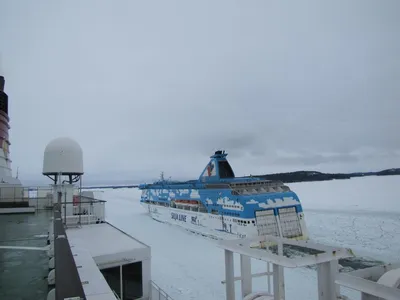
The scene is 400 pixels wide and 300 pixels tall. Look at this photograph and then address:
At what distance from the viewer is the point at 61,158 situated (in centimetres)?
1678

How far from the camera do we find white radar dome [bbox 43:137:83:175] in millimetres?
16734

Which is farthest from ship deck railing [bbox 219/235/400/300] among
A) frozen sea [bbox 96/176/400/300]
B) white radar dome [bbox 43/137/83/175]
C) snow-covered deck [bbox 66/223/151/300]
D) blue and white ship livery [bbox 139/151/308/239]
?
blue and white ship livery [bbox 139/151/308/239]

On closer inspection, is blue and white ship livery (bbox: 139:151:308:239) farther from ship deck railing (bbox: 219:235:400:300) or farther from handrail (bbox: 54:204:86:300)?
handrail (bbox: 54:204:86:300)

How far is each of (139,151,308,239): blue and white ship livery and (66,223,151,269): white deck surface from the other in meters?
12.4

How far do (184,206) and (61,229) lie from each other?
971 inches

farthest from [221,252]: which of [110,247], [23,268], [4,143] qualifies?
[4,143]

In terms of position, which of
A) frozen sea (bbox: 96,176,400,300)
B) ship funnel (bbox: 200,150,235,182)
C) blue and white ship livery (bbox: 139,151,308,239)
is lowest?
frozen sea (bbox: 96,176,400,300)

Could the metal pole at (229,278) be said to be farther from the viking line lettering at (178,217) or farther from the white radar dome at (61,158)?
the viking line lettering at (178,217)

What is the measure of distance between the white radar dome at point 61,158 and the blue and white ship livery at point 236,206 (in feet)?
40.5

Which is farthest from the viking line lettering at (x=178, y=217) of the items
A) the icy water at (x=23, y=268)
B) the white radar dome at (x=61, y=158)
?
the icy water at (x=23, y=268)

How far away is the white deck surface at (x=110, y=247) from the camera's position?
8133mm

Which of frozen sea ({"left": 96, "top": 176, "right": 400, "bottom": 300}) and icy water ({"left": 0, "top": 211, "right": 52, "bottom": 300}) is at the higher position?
icy water ({"left": 0, "top": 211, "right": 52, "bottom": 300})

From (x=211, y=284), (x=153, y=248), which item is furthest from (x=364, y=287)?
(x=153, y=248)

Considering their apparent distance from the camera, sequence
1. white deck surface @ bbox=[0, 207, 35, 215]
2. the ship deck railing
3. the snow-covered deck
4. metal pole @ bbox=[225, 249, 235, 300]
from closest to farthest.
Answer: the ship deck railing, metal pole @ bbox=[225, 249, 235, 300], the snow-covered deck, white deck surface @ bbox=[0, 207, 35, 215]
